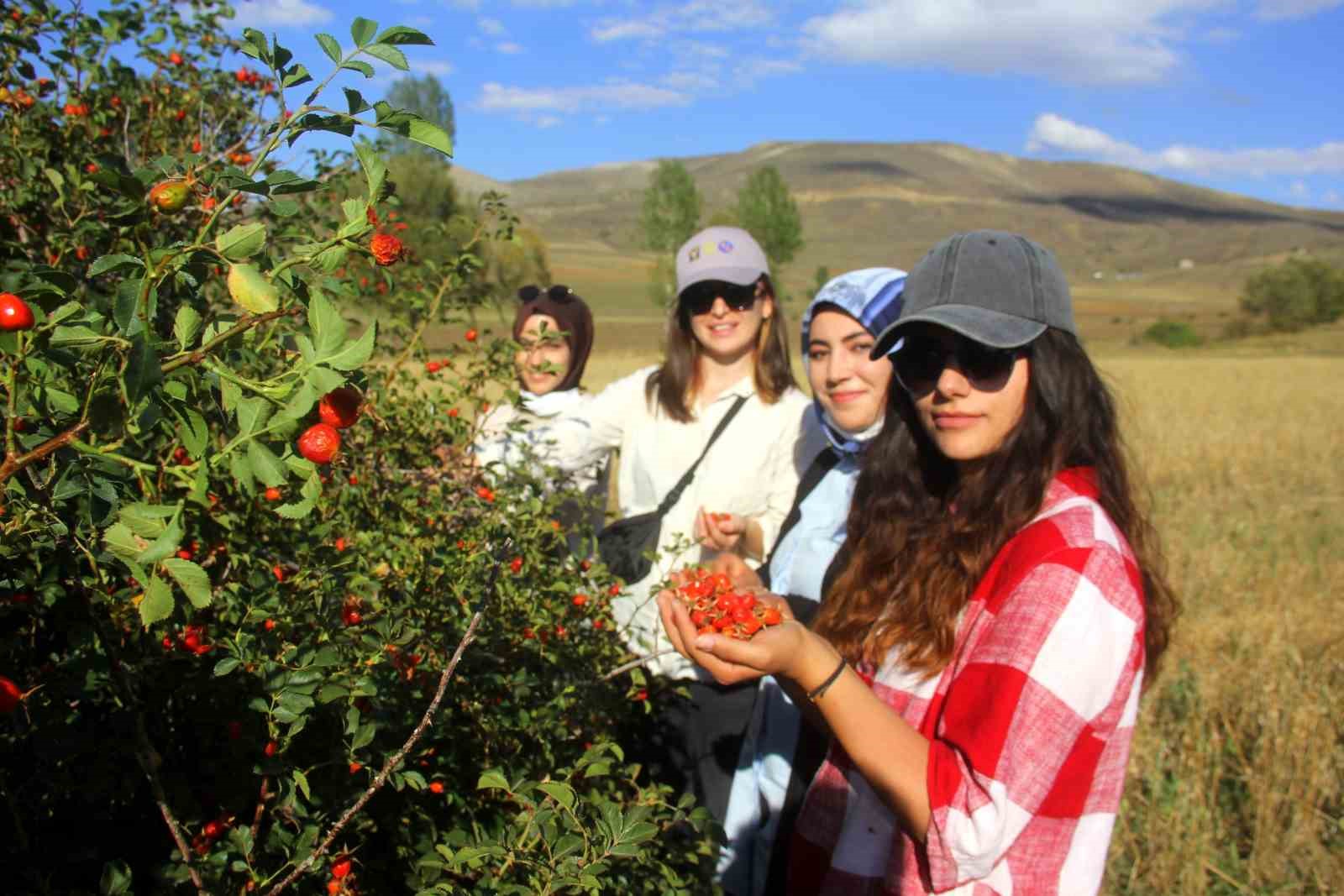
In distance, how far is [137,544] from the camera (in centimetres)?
67

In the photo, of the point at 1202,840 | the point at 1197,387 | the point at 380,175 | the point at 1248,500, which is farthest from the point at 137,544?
the point at 1197,387

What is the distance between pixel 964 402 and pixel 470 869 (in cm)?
109

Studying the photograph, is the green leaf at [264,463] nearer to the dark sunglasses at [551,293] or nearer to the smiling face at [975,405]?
the smiling face at [975,405]

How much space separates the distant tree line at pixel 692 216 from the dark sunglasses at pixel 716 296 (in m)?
37.8

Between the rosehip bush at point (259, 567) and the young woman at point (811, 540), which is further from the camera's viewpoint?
the young woman at point (811, 540)

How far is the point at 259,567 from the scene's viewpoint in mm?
1266

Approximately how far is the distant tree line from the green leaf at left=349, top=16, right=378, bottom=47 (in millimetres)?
40150

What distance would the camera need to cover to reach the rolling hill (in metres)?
95.1

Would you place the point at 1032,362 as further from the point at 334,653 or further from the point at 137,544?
the point at 137,544

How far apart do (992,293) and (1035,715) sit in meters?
0.71

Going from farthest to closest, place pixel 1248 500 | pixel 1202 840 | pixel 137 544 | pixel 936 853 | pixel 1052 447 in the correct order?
pixel 1248 500, pixel 1202 840, pixel 1052 447, pixel 936 853, pixel 137 544

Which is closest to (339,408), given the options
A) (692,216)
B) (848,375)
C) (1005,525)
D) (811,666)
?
(811,666)

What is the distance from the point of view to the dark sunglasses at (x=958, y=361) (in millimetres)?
1635

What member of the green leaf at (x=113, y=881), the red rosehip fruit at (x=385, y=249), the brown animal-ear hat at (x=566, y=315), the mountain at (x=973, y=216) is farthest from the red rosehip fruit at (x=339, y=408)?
the mountain at (x=973, y=216)
